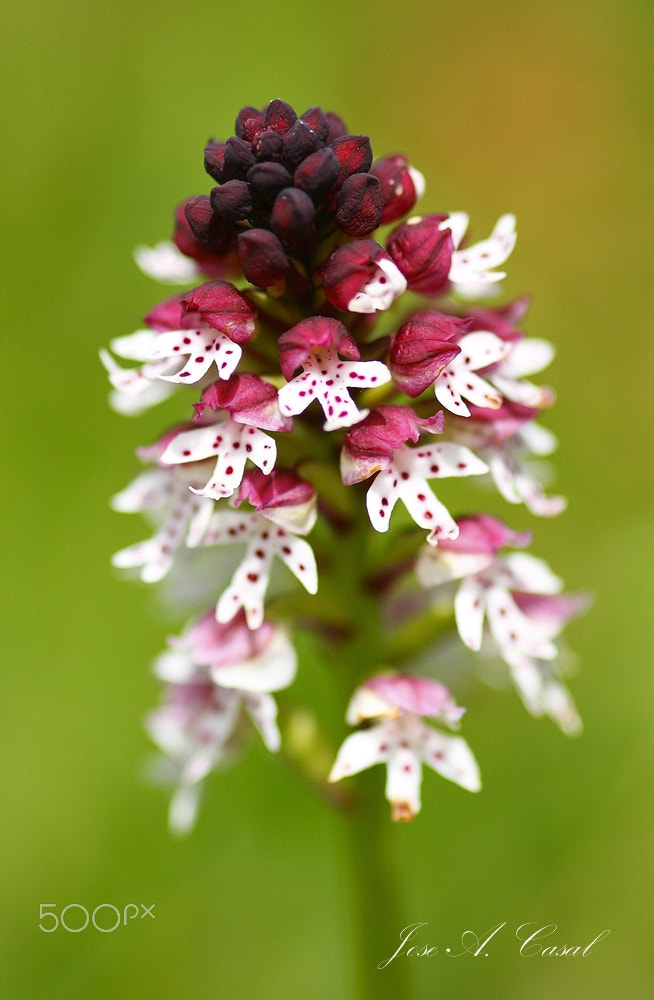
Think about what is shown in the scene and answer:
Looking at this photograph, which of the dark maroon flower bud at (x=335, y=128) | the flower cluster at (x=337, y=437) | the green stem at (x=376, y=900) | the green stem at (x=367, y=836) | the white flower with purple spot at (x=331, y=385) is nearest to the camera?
the white flower with purple spot at (x=331, y=385)

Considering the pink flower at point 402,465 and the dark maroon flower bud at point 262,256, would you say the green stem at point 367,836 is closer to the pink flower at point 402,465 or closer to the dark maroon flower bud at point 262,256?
the pink flower at point 402,465

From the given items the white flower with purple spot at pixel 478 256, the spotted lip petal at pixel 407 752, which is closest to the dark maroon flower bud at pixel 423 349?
the white flower with purple spot at pixel 478 256

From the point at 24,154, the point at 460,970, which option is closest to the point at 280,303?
the point at 460,970

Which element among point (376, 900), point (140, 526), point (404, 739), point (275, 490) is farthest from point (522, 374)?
point (140, 526)

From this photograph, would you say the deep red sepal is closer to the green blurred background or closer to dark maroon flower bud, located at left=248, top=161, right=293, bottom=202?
dark maroon flower bud, located at left=248, top=161, right=293, bottom=202

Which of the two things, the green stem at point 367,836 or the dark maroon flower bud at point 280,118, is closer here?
the dark maroon flower bud at point 280,118

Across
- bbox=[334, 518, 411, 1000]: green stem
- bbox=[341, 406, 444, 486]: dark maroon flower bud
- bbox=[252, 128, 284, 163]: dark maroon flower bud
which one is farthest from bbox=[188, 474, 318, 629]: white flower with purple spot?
bbox=[252, 128, 284, 163]: dark maroon flower bud
